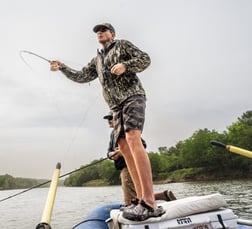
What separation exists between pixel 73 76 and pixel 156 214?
2.19 meters

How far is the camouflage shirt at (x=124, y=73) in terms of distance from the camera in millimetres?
3904

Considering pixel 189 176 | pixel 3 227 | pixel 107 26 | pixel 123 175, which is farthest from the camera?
pixel 189 176

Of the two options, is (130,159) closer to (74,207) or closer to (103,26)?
(103,26)

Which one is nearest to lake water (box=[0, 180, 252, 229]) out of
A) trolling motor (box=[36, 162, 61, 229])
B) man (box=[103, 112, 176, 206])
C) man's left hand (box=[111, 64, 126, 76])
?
man (box=[103, 112, 176, 206])

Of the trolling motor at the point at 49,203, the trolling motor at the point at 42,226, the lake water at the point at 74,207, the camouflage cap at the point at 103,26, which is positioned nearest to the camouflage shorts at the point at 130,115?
the trolling motor at the point at 49,203

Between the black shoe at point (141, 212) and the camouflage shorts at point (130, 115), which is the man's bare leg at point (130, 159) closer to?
the camouflage shorts at point (130, 115)

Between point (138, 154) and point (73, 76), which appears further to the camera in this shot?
point (73, 76)

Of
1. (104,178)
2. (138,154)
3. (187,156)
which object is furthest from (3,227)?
(104,178)

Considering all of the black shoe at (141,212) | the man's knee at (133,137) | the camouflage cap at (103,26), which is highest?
the camouflage cap at (103,26)

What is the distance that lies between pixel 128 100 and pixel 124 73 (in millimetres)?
310

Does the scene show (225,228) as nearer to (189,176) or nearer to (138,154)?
(138,154)

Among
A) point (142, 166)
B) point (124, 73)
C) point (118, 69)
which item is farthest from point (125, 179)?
point (118, 69)

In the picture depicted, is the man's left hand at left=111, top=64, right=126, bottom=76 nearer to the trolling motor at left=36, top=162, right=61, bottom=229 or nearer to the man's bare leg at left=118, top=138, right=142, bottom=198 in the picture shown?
the man's bare leg at left=118, top=138, right=142, bottom=198

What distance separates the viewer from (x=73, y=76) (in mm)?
4797
